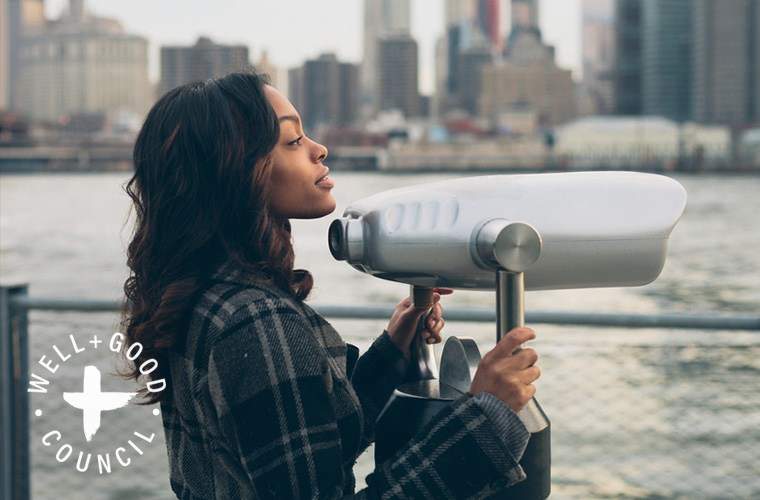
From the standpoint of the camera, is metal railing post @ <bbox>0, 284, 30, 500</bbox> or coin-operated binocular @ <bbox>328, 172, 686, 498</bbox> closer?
coin-operated binocular @ <bbox>328, 172, 686, 498</bbox>

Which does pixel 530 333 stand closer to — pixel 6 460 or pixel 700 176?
pixel 6 460

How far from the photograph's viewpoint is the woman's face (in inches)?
45.8

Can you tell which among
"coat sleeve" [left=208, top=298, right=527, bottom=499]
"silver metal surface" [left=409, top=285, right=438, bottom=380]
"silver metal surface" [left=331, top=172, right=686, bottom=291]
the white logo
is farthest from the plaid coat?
the white logo

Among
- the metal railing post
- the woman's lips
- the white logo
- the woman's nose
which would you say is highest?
the woman's nose

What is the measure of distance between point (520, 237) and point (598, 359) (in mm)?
1790

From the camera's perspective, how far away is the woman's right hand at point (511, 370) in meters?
1.06

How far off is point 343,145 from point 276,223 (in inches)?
3311

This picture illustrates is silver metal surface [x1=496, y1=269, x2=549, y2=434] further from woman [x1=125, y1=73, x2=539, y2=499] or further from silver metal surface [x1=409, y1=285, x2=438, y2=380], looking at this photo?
silver metal surface [x1=409, y1=285, x2=438, y2=380]

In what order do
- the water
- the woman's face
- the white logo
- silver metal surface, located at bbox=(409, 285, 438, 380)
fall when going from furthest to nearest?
the water
the white logo
silver metal surface, located at bbox=(409, 285, 438, 380)
the woman's face

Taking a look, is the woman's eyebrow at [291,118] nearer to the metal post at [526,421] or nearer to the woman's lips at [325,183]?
the woman's lips at [325,183]

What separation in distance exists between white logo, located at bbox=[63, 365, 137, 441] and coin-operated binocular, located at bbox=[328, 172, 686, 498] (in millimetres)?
523

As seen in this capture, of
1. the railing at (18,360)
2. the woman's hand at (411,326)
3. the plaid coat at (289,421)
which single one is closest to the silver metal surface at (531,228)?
the plaid coat at (289,421)

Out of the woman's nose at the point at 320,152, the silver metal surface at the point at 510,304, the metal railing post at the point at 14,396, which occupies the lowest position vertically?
the metal railing post at the point at 14,396

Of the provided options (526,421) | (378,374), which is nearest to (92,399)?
(378,374)
